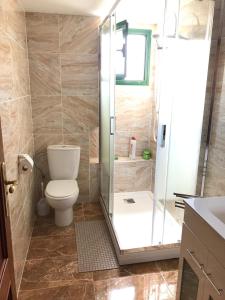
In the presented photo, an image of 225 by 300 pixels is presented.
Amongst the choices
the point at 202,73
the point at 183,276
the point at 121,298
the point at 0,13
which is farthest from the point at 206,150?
the point at 0,13

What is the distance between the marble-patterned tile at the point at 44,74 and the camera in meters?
2.75

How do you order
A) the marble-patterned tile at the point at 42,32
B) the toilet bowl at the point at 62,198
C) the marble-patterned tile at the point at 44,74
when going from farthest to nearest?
1. the marble-patterned tile at the point at 44,74
2. the marble-patterned tile at the point at 42,32
3. the toilet bowl at the point at 62,198

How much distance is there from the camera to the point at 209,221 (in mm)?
1059

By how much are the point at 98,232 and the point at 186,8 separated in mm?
2222

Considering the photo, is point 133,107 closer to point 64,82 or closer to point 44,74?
point 64,82

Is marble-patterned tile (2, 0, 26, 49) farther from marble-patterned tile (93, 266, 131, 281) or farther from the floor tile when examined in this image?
marble-patterned tile (93, 266, 131, 281)

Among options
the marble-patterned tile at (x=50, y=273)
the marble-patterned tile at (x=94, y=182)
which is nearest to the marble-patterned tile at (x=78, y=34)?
the marble-patterned tile at (x=94, y=182)

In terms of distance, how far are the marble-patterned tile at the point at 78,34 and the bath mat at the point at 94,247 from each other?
6.59 feet

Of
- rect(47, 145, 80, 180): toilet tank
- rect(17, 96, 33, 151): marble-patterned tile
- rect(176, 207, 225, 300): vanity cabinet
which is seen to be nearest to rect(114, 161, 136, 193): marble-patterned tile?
rect(47, 145, 80, 180): toilet tank

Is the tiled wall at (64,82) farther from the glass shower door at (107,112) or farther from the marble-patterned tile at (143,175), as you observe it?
the marble-patterned tile at (143,175)

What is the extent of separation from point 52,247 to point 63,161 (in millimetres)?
954

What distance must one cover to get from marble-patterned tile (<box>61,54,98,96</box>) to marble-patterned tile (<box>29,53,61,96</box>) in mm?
80

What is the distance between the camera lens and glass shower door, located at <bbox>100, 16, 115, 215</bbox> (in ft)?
7.89

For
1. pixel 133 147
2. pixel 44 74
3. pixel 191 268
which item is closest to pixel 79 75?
pixel 44 74
